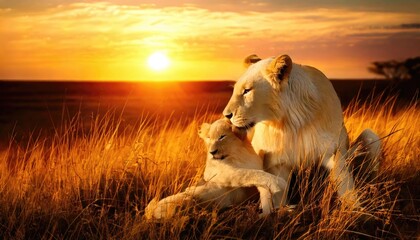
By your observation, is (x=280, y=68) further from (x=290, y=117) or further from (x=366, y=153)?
(x=366, y=153)

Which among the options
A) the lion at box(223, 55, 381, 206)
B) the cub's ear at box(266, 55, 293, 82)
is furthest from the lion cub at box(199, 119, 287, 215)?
the cub's ear at box(266, 55, 293, 82)

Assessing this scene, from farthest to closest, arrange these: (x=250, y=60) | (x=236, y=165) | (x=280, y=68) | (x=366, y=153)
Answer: (x=366, y=153) → (x=250, y=60) → (x=236, y=165) → (x=280, y=68)

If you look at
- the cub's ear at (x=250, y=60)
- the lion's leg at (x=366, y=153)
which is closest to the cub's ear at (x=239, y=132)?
the cub's ear at (x=250, y=60)

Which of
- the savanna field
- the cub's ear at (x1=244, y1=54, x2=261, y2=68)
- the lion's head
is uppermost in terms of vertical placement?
the cub's ear at (x1=244, y1=54, x2=261, y2=68)

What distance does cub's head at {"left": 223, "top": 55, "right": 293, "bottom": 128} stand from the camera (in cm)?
520

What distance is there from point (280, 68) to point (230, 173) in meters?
0.93

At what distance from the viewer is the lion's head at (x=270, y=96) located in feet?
17.1

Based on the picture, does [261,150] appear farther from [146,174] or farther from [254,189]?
[146,174]

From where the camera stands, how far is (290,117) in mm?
5359

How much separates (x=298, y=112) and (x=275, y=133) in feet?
0.85

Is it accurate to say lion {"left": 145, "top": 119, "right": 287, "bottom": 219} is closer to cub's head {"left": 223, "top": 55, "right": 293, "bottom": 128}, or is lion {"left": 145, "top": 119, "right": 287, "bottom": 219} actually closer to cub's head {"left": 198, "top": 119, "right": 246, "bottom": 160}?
cub's head {"left": 198, "top": 119, "right": 246, "bottom": 160}

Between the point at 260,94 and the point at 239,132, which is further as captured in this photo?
the point at 239,132

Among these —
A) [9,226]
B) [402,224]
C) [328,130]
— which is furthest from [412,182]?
[9,226]

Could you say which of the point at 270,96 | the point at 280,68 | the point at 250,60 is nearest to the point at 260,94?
the point at 270,96
